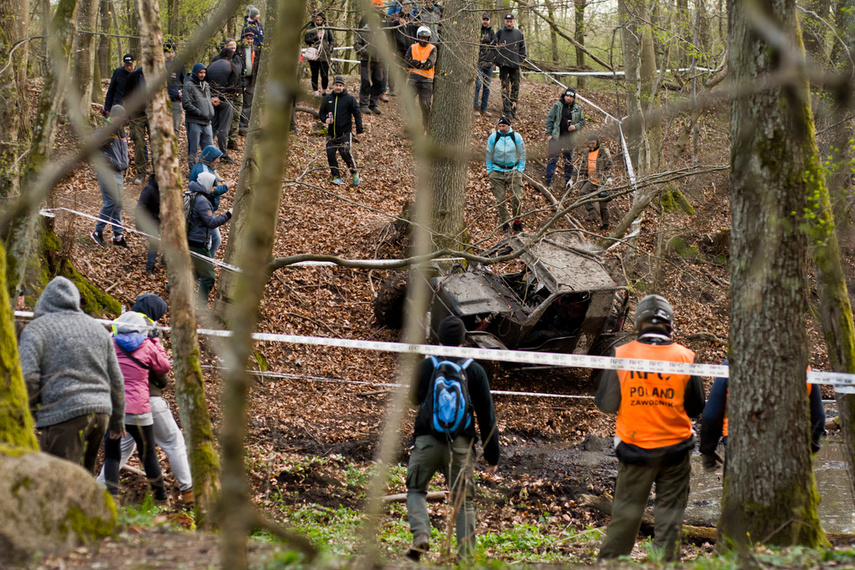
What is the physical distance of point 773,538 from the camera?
439cm

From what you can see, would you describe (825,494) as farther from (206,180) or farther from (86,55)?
(86,55)

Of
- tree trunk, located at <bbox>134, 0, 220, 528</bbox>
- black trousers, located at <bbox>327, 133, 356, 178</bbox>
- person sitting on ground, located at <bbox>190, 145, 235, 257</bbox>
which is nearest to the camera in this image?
tree trunk, located at <bbox>134, 0, 220, 528</bbox>

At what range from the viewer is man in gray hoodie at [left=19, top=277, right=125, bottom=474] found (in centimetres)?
481

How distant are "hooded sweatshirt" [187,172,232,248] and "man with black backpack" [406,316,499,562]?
527cm

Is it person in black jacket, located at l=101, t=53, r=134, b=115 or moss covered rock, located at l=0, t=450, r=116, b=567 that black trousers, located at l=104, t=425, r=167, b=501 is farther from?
person in black jacket, located at l=101, t=53, r=134, b=115

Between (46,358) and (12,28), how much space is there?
6486mm

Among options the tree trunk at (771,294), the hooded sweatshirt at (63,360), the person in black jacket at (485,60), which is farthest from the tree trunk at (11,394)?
the person in black jacket at (485,60)

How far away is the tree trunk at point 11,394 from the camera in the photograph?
3.82 meters

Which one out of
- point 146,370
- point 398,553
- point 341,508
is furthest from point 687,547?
point 146,370

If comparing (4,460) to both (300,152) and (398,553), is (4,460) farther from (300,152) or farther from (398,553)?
(300,152)

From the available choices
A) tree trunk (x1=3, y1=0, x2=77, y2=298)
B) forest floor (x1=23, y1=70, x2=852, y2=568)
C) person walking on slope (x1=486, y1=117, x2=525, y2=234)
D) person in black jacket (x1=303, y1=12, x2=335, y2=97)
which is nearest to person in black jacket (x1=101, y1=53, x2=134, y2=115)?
forest floor (x1=23, y1=70, x2=852, y2=568)

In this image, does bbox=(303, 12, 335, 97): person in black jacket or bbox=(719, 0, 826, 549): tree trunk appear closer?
bbox=(719, 0, 826, 549): tree trunk

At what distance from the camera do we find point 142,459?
586cm

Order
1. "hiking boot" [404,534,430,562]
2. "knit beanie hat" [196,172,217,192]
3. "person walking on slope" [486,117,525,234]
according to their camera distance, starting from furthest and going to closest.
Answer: "person walking on slope" [486,117,525,234], "knit beanie hat" [196,172,217,192], "hiking boot" [404,534,430,562]
